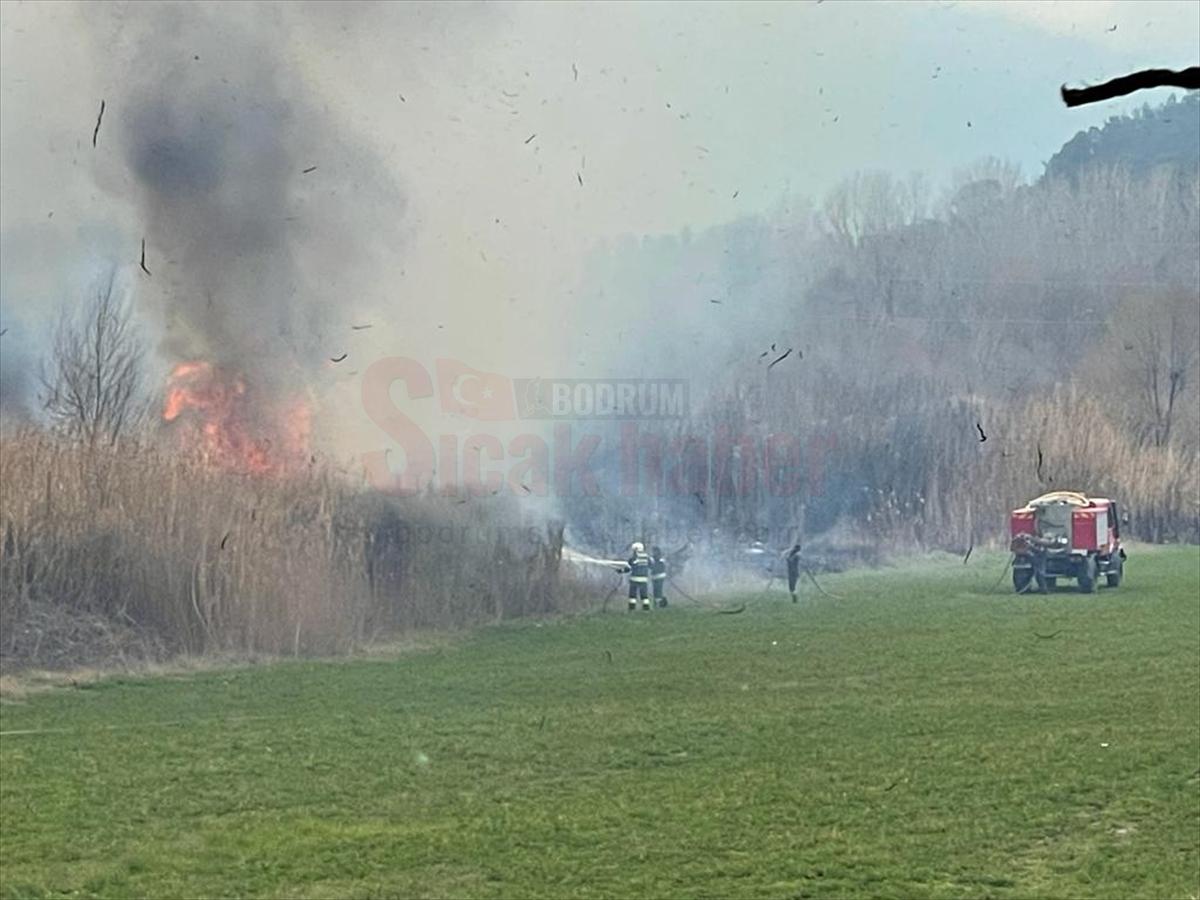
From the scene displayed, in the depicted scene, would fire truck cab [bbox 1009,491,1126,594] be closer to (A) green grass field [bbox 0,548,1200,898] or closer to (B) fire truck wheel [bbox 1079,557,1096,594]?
(B) fire truck wheel [bbox 1079,557,1096,594]

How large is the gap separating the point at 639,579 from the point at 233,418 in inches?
186

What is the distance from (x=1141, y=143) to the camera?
2641cm

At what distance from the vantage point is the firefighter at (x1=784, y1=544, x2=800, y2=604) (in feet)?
59.6

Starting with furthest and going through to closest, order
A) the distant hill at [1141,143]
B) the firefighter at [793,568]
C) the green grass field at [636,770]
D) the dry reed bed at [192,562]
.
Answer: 1. the distant hill at [1141,143]
2. the firefighter at [793,568]
3. the dry reed bed at [192,562]
4. the green grass field at [636,770]

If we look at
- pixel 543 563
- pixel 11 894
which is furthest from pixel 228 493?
pixel 11 894

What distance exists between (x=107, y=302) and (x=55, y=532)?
3.08 m

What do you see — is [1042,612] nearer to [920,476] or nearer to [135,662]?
[920,476]

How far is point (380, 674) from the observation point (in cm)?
Answer: 1321

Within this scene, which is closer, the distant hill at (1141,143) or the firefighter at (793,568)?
the firefighter at (793,568)

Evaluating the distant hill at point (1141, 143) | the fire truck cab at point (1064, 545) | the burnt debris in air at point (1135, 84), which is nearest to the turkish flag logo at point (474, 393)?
the fire truck cab at point (1064, 545)

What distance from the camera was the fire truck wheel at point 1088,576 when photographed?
695 inches

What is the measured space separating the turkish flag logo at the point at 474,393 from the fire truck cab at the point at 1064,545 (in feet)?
20.8

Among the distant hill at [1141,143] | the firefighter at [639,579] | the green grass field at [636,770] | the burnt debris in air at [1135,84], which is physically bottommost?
the green grass field at [636,770]

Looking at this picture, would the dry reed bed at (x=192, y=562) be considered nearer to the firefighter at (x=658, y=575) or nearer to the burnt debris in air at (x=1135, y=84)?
the firefighter at (x=658, y=575)
